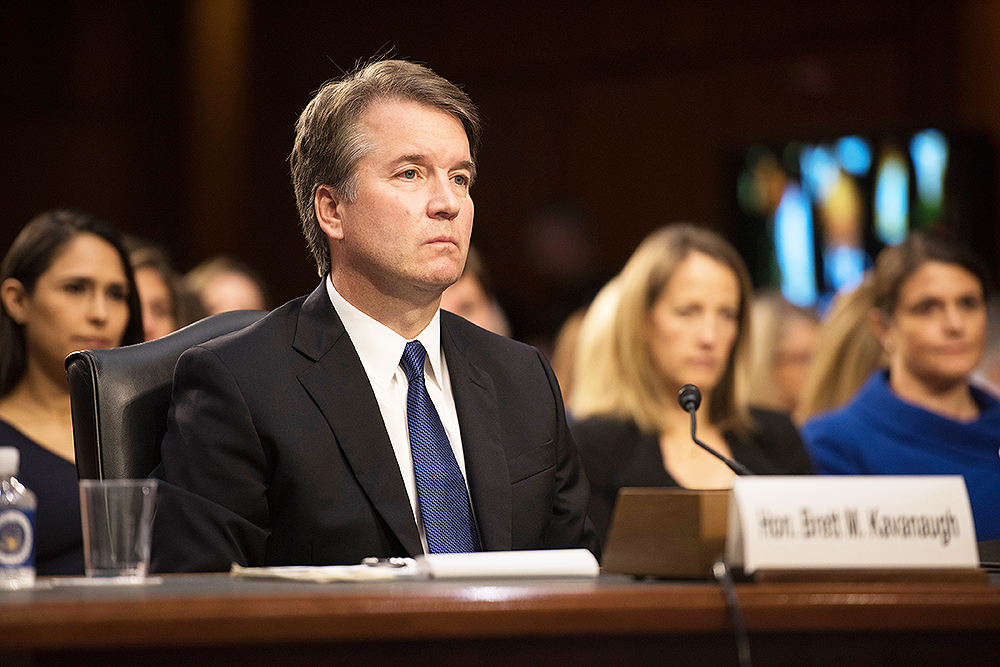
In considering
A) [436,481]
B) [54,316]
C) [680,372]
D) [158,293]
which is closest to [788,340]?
[680,372]

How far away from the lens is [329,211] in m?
1.97

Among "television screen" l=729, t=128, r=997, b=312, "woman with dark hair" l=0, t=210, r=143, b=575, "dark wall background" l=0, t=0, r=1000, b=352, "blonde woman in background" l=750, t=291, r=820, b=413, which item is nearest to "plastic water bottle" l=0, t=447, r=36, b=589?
"woman with dark hair" l=0, t=210, r=143, b=575

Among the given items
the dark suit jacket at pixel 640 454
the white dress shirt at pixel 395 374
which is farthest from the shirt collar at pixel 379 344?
the dark suit jacket at pixel 640 454

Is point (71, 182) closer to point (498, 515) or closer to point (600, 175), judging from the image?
point (600, 175)

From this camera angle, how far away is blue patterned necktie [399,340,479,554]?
171cm

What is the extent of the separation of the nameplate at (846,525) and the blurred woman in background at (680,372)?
179 centimetres

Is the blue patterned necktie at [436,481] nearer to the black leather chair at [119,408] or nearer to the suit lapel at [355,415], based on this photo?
the suit lapel at [355,415]

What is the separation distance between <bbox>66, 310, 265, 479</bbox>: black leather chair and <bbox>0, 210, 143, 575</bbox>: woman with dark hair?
0.83 meters

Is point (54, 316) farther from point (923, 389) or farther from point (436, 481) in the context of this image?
point (923, 389)

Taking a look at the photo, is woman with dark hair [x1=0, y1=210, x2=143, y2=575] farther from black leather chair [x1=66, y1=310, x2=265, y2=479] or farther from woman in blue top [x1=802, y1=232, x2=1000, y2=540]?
woman in blue top [x1=802, y1=232, x2=1000, y2=540]

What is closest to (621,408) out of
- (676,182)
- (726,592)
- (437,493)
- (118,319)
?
(118,319)

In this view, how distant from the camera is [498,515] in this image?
5.73 feet

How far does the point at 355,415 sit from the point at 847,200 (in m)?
4.57

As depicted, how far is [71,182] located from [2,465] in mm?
6685
